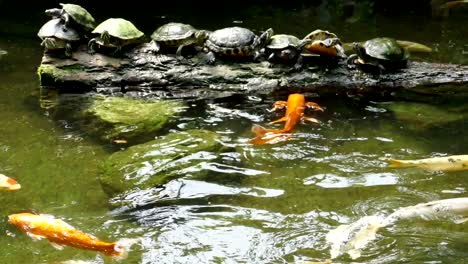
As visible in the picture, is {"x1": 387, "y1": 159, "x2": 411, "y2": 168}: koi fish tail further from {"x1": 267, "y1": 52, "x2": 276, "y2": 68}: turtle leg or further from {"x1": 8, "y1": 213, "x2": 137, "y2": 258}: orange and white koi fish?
{"x1": 8, "y1": 213, "x2": 137, "y2": 258}: orange and white koi fish

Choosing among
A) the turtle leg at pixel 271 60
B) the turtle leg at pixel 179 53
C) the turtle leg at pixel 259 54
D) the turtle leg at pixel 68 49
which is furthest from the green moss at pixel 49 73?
the turtle leg at pixel 271 60

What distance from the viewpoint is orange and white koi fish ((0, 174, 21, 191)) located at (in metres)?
4.36

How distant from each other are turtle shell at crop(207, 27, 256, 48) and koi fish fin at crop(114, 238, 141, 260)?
3067 millimetres

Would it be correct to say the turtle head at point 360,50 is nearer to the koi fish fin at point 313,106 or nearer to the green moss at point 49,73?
the koi fish fin at point 313,106

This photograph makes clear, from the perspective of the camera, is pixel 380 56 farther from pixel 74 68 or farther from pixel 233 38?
pixel 74 68

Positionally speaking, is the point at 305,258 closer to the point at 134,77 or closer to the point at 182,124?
the point at 182,124

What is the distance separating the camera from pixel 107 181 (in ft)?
14.8

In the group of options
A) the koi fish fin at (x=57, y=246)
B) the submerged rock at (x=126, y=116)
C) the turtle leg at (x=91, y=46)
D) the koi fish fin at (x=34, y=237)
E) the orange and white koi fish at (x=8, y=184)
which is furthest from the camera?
the turtle leg at (x=91, y=46)

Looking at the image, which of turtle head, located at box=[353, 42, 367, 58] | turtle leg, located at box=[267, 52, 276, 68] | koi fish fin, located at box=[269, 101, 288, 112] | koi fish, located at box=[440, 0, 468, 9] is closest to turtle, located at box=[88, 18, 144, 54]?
turtle leg, located at box=[267, 52, 276, 68]

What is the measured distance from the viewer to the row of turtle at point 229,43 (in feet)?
20.0

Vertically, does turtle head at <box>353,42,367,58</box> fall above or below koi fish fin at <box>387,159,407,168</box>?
above

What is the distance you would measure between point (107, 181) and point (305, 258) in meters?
1.88

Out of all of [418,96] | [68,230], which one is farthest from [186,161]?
[418,96]

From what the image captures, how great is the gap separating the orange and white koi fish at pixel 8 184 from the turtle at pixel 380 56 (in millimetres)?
3898
